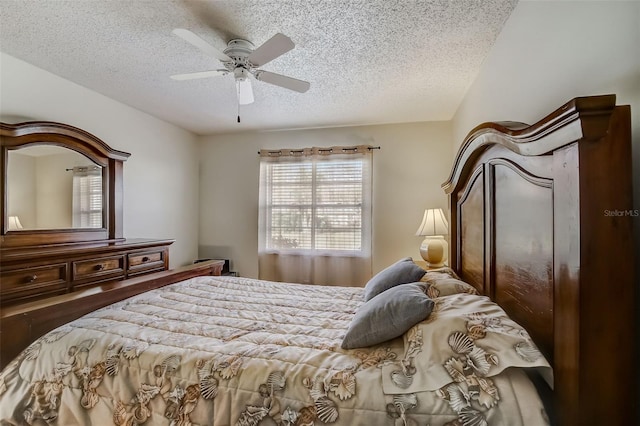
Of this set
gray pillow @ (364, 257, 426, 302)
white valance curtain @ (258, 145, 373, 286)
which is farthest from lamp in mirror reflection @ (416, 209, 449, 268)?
gray pillow @ (364, 257, 426, 302)

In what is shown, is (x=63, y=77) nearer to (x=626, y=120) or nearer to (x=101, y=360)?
(x=101, y=360)

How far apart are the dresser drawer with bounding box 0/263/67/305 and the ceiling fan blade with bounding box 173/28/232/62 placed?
175cm

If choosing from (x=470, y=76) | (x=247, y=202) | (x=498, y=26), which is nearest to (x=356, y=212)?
(x=247, y=202)

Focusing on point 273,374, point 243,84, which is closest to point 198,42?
point 243,84

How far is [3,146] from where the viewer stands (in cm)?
205

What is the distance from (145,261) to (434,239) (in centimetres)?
284

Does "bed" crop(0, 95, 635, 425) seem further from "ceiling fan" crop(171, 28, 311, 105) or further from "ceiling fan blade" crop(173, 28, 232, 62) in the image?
"ceiling fan blade" crop(173, 28, 232, 62)

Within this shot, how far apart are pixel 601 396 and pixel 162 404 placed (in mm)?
1370

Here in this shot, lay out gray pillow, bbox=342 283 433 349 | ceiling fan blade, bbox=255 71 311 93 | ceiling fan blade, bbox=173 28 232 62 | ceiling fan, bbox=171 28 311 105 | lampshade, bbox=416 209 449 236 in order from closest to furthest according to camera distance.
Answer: gray pillow, bbox=342 283 433 349
ceiling fan blade, bbox=173 28 232 62
ceiling fan, bbox=171 28 311 105
ceiling fan blade, bbox=255 71 311 93
lampshade, bbox=416 209 449 236

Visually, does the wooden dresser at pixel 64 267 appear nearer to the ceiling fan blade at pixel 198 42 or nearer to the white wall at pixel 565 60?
the ceiling fan blade at pixel 198 42

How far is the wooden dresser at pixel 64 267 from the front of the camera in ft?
5.89

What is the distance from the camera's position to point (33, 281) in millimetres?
1884

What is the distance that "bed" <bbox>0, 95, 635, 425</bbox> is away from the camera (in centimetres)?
76

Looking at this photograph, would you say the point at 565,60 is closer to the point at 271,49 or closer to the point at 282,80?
the point at 271,49
